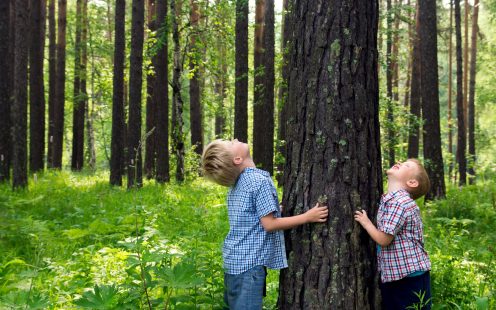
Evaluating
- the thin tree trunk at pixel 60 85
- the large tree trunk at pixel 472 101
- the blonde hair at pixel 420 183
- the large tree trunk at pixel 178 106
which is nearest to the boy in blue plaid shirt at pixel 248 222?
the blonde hair at pixel 420 183

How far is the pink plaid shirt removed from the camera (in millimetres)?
3668

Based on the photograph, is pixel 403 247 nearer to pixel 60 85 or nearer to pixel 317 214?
pixel 317 214

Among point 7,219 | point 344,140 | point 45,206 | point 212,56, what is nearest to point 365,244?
point 344,140

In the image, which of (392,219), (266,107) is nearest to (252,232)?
(392,219)

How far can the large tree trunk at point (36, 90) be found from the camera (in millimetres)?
17000

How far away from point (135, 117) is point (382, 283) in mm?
10753

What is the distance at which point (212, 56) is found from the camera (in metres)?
16.2

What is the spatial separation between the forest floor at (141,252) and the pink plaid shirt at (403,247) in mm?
498

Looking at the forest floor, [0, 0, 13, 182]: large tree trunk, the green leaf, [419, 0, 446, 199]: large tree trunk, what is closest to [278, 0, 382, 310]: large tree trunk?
the forest floor

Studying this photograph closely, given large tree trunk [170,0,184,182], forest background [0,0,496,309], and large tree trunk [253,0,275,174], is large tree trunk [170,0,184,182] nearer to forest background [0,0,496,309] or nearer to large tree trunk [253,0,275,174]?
forest background [0,0,496,309]

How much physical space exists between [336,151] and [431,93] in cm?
936

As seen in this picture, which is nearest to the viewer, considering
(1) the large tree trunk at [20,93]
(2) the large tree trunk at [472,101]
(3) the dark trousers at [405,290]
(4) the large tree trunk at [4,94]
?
(3) the dark trousers at [405,290]

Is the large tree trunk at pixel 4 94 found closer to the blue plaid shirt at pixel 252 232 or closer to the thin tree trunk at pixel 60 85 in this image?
the thin tree trunk at pixel 60 85

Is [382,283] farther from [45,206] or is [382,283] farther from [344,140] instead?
[45,206]
